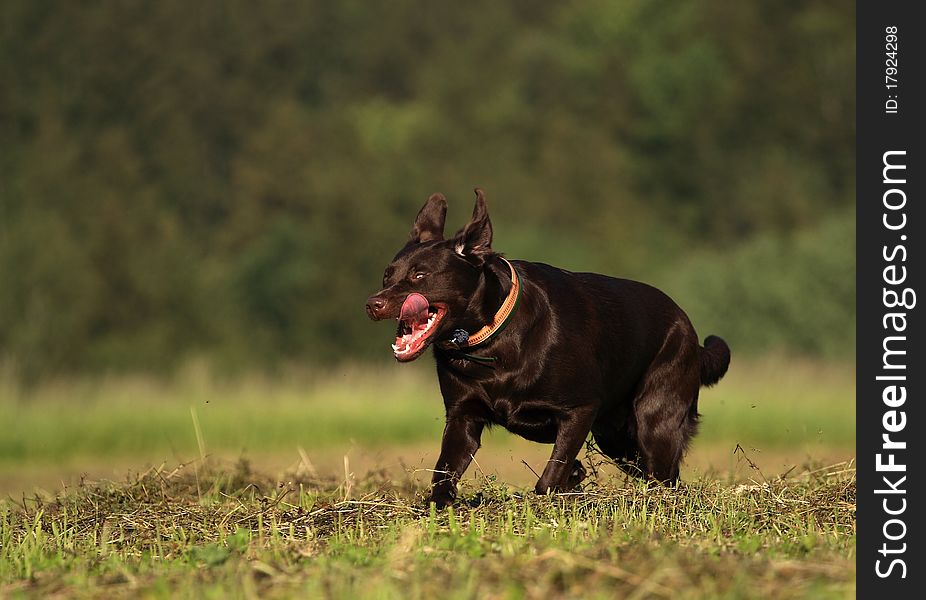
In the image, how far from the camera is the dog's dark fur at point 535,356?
23.0ft

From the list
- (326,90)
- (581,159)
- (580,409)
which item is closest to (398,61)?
(326,90)

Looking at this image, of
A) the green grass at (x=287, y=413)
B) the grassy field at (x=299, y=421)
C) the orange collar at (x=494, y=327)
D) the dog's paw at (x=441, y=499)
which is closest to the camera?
the dog's paw at (x=441, y=499)

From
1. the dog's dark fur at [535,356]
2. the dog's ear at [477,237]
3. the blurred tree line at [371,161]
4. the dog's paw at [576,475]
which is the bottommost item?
the dog's paw at [576,475]

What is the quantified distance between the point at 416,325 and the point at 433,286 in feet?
0.69

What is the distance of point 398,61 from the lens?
193 ft

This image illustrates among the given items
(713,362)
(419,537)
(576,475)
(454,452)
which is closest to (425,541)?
(419,537)

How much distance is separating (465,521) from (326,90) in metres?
49.2

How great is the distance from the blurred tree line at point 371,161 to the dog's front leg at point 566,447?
16.5 meters

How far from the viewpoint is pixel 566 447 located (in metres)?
7.21

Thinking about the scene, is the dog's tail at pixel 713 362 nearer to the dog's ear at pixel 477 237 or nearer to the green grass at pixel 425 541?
the green grass at pixel 425 541

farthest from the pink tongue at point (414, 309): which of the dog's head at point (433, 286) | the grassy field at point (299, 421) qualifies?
the grassy field at point (299, 421)

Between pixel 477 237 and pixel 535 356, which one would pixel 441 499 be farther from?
pixel 477 237

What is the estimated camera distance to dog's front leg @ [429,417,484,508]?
712cm

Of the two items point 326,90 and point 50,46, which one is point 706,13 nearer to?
point 326,90
